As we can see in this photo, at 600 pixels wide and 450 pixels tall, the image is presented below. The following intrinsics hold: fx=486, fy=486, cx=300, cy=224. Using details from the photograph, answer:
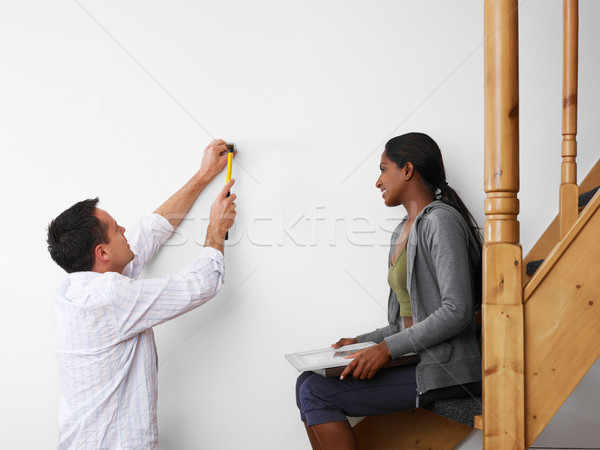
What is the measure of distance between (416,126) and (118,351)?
120cm

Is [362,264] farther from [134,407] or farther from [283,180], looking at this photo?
[134,407]

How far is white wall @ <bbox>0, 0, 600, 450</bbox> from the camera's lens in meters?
1.68

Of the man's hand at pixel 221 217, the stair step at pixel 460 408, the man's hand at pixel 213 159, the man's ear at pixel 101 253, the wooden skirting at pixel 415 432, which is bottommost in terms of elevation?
the wooden skirting at pixel 415 432

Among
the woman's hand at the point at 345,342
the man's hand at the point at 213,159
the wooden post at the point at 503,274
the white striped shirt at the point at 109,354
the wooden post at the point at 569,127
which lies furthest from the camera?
the man's hand at the point at 213,159

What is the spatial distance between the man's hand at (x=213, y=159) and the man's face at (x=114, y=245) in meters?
0.36

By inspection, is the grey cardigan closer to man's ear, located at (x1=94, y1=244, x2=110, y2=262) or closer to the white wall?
the white wall

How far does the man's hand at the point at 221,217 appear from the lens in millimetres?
1578

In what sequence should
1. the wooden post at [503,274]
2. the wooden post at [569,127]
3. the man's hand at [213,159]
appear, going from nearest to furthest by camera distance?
the wooden post at [503,274] < the wooden post at [569,127] < the man's hand at [213,159]

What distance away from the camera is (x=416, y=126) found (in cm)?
170

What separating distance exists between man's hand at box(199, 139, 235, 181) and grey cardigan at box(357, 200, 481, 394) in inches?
27.9

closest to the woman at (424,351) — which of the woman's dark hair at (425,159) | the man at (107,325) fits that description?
the woman's dark hair at (425,159)

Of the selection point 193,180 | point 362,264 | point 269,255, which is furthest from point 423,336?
point 193,180

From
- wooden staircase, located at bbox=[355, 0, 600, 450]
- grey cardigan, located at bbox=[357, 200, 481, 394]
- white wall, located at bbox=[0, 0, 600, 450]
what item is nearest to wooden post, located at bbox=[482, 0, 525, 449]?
wooden staircase, located at bbox=[355, 0, 600, 450]

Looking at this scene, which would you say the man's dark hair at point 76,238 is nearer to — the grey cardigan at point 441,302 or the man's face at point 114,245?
the man's face at point 114,245
